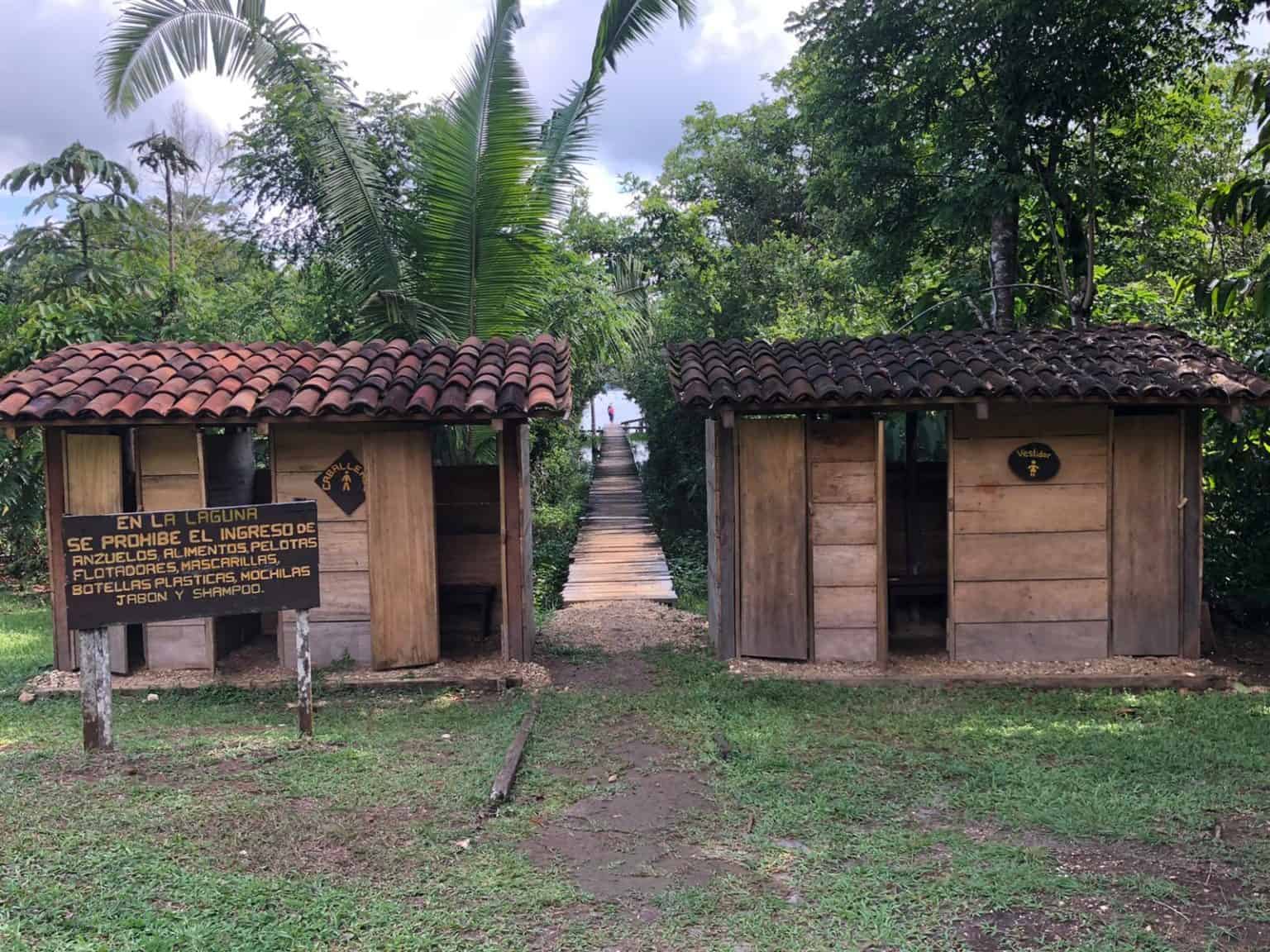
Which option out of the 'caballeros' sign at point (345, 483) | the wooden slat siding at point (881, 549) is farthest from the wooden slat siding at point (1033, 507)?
the 'caballeros' sign at point (345, 483)

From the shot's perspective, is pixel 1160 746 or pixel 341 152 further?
pixel 341 152

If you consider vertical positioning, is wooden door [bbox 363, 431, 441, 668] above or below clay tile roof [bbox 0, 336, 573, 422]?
below

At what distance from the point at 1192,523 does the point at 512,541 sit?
5766 mm

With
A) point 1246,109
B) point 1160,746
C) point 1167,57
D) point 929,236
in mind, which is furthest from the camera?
point 1246,109

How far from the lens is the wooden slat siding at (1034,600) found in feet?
27.1

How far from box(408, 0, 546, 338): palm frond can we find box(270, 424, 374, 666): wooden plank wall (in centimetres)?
246

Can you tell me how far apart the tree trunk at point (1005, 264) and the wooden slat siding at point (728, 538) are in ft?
16.5

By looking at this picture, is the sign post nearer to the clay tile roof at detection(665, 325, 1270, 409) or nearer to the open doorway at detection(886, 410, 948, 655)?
the clay tile roof at detection(665, 325, 1270, 409)

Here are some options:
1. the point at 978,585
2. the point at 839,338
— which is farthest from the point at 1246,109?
the point at 978,585

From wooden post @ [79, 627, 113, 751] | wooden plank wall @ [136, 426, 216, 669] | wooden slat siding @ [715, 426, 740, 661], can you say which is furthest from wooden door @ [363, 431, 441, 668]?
wooden slat siding @ [715, 426, 740, 661]

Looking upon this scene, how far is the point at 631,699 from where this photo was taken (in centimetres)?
757

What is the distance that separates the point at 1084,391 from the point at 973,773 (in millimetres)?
3359

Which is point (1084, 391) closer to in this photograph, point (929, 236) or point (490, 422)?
point (490, 422)

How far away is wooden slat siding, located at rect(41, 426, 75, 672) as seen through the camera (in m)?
7.96
